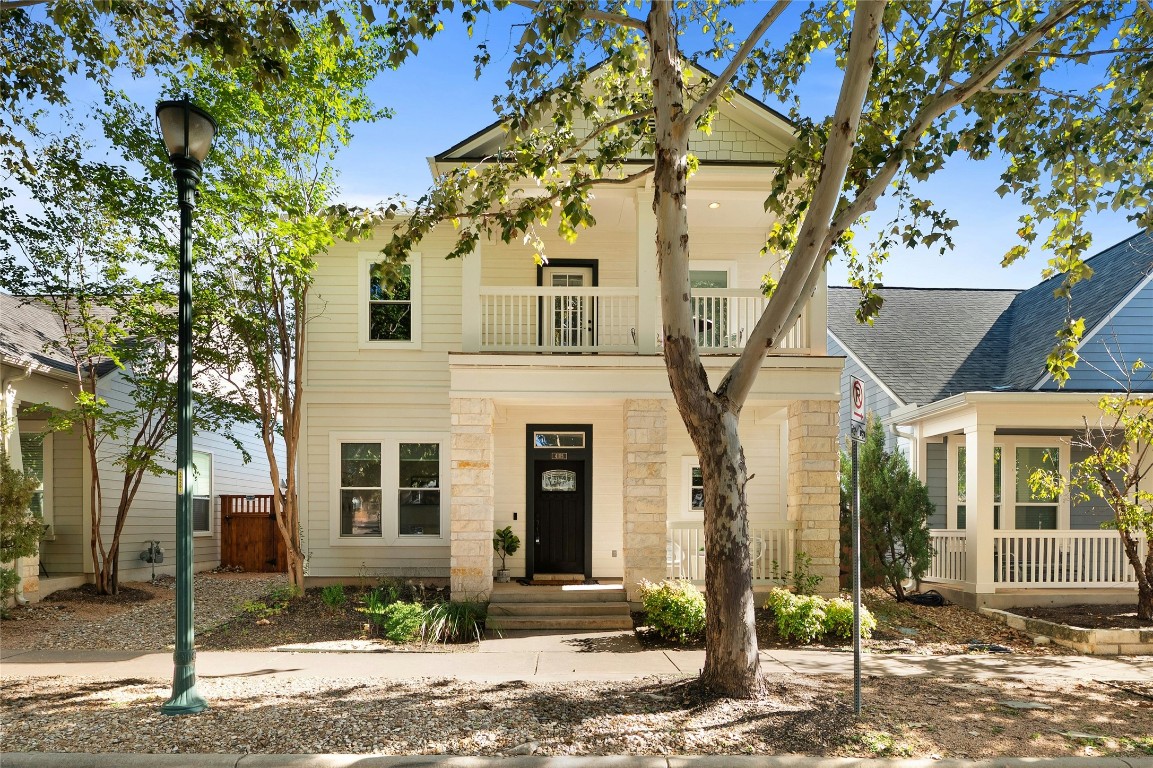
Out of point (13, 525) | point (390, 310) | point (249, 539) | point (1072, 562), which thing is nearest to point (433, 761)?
point (13, 525)

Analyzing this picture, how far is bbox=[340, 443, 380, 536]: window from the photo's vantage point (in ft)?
46.8

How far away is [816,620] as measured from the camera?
9.85m

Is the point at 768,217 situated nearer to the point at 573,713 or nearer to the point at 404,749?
the point at 573,713

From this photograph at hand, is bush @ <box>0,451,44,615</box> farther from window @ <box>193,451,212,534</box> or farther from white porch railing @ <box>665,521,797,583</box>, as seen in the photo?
white porch railing @ <box>665,521,797,583</box>

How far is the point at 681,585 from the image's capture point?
10.4 m

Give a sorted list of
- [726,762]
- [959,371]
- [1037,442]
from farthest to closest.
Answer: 1. [959,371]
2. [1037,442]
3. [726,762]

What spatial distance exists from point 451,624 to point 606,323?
559cm

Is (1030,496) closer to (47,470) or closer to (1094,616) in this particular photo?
(1094,616)

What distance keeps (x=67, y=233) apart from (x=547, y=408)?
7996 millimetres

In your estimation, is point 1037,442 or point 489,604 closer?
point 489,604

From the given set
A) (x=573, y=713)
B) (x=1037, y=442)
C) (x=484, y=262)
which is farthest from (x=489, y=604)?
(x=1037, y=442)

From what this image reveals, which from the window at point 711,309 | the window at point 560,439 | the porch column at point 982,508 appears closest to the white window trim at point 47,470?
the window at point 560,439

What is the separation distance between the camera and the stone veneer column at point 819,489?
11617 millimetres

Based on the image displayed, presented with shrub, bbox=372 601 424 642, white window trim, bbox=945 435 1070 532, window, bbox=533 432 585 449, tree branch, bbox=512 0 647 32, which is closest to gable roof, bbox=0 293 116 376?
shrub, bbox=372 601 424 642
